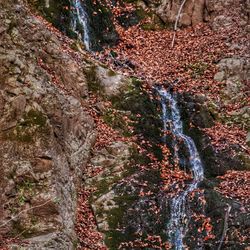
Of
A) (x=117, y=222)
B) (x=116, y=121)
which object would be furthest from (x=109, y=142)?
(x=117, y=222)

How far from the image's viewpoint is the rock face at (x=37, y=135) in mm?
8062

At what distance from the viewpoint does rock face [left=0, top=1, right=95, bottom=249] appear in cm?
806

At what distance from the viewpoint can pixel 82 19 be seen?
15078 millimetres

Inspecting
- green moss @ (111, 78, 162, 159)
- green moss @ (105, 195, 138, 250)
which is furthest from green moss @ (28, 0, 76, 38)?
green moss @ (105, 195, 138, 250)

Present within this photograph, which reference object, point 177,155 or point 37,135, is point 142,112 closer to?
point 177,155

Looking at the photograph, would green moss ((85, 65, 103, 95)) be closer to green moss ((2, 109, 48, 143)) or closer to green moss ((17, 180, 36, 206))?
green moss ((2, 109, 48, 143))

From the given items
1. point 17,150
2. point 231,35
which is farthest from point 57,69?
point 231,35

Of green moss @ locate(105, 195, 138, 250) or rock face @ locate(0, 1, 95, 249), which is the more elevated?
rock face @ locate(0, 1, 95, 249)

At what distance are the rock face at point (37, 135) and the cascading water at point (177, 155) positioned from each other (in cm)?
244

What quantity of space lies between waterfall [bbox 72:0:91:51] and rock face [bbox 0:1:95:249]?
11.2 ft

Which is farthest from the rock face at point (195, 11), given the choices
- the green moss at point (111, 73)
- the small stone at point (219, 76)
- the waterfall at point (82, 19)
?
the green moss at point (111, 73)

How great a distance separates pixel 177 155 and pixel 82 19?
21.6 feet

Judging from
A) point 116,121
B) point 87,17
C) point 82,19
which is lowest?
point 116,121

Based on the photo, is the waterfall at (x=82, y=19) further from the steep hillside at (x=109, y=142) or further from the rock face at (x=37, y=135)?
the rock face at (x=37, y=135)
